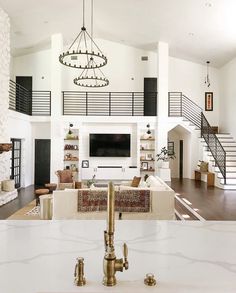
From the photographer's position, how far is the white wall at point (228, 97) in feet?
40.9

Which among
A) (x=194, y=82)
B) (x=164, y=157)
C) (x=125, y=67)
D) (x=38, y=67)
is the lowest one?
(x=164, y=157)

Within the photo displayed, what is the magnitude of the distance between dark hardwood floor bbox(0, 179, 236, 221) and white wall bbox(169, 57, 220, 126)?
4.62m

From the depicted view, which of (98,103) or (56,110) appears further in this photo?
(98,103)

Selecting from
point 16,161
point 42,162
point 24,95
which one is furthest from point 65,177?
point 24,95

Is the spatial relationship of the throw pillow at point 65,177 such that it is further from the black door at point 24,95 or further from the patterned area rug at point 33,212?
the black door at point 24,95

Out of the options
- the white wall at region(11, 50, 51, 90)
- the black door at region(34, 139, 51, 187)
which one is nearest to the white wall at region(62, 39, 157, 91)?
the white wall at region(11, 50, 51, 90)

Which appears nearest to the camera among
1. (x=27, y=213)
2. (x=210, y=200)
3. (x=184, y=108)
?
(x=27, y=213)

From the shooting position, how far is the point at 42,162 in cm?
1198

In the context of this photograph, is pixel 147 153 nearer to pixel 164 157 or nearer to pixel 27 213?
pixel 164 157

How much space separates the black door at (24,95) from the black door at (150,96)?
5076 millimetres

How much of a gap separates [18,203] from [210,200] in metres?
5.26

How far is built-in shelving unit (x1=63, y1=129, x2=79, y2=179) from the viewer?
12047 mm

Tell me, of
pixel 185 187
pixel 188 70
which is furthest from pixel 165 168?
pixel 188 70

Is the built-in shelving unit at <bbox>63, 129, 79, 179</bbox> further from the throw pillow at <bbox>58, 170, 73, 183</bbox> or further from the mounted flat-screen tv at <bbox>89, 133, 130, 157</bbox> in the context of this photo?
the throw pillow at <bbox>58, 170, 73, 183</bbox>
